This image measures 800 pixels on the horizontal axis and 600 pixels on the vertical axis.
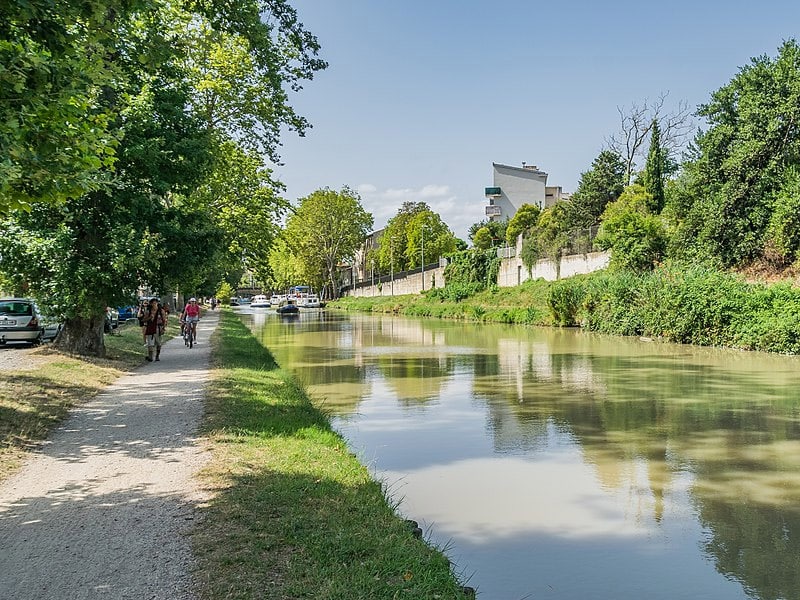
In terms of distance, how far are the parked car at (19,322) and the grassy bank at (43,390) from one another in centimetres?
547

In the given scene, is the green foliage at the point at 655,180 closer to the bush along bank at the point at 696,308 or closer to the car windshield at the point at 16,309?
the bush along bank at the point at 696,308

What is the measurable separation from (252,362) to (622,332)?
22.1 metres

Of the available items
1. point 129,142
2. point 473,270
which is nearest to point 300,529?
point 129,142

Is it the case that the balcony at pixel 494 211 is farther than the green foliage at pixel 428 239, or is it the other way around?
the balcony at pixel 494 211

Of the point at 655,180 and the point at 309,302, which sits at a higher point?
the point at 655,180

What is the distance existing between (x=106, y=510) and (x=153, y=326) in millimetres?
13956

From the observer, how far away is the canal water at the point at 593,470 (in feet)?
22.3

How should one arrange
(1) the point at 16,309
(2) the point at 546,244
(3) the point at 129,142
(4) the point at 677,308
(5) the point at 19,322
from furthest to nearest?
(2) the point at 546,244
(4) the point at 677,308
(1) the point at 16,309
(5) the point at 19,322
(3) the point at 129,142

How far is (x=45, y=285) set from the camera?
1728 centimetres

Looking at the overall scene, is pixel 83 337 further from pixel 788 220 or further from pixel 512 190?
pixel 512 190

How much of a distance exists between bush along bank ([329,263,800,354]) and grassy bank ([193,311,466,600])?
2184cm

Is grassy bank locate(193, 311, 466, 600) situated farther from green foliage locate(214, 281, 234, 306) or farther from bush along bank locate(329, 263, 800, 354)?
green foliage locate(214, 281, 234, 306)

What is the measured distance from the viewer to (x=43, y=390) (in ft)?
42.5

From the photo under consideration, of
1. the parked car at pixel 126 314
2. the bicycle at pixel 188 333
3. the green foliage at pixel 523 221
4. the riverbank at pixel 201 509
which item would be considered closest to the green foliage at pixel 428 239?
the green foliage at pixel 523 221
